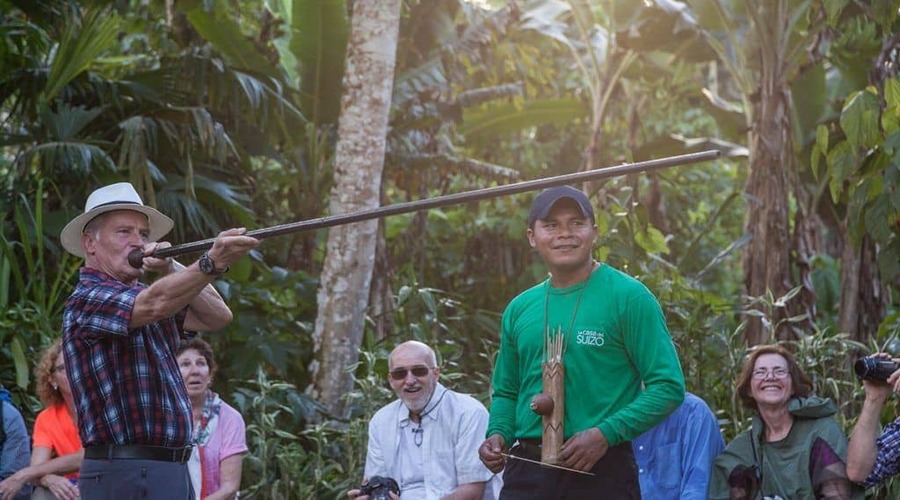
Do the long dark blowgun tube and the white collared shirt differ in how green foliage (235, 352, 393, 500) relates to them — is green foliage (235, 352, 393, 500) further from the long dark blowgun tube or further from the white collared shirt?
the long dark blowgun tube

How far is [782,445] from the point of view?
5289 millimetres

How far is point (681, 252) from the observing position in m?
14.3

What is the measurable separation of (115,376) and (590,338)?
4.89 feet

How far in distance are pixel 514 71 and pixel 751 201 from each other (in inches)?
199

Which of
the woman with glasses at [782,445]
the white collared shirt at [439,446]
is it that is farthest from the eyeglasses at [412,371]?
the woman with glasses at [782,445]

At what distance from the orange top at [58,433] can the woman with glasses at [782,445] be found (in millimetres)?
3097

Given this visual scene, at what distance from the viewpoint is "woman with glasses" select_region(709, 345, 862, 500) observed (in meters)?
5.14

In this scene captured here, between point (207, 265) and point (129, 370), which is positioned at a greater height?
point (207, 265)

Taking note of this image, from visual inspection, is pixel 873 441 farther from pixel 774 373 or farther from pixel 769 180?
pixel 769 180

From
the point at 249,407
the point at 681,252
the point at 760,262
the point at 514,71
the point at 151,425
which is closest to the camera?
the point at 151,425

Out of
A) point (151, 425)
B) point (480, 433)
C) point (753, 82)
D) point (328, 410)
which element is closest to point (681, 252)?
point (753, 82)

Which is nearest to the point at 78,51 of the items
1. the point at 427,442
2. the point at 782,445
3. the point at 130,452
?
the point at 427,442

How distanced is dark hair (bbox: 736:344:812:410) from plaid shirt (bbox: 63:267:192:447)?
256cm

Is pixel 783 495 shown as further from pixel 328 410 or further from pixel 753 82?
pixel 753 82
